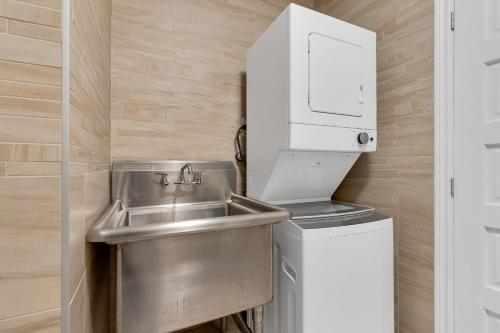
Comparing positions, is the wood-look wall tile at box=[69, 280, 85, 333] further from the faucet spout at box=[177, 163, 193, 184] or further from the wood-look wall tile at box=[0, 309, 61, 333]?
the faucet spout at box=[177, 163, 193, 184]

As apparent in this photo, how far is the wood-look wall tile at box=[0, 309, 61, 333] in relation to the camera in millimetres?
474

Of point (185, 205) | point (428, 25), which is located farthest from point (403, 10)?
point (185, 205)

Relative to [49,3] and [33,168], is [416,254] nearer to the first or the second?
[33,168]

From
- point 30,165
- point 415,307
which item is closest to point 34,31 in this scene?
point 30,165

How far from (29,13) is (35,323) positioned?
0.66 m

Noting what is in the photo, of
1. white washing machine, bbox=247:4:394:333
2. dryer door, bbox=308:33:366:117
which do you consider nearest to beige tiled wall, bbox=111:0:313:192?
white washing machine, bbox=247:4:394:333

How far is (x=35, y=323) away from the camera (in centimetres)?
50

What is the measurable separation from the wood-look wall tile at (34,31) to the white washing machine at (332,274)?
105 centimetres
